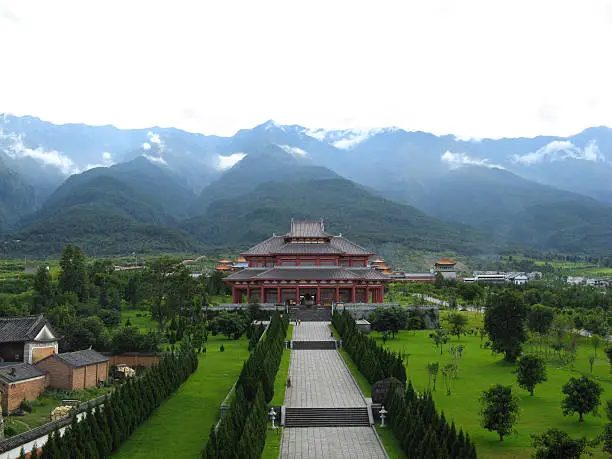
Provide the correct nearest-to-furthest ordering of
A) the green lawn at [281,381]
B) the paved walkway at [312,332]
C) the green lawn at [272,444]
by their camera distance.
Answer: the green lawn at [272,444]
the green lawn at [281,381]
the paved walkway at [312,332]

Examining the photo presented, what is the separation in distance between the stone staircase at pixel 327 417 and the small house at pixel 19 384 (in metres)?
12.7

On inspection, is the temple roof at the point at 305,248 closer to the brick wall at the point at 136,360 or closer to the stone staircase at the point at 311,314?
the stone staircase at the point at 311,314

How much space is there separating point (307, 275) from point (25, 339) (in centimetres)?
2969

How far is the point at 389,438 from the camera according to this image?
23609 millimetres

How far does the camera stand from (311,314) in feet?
185

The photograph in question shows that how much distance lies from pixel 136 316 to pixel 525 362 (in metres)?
38.0

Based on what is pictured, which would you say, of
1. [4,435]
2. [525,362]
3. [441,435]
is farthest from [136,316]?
[441,435]

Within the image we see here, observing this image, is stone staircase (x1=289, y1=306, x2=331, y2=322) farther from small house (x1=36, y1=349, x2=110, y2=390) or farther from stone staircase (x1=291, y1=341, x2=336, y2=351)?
small house (x1=36, y1=349, x2=110, y2=390)

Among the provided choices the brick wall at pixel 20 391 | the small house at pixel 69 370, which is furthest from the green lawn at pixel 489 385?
the brick wall at pixel 20 391

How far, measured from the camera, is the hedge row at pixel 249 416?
18906 millimetres

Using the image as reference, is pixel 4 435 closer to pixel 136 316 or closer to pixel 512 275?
pixel 136 316

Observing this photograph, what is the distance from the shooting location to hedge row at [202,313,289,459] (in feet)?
62.0

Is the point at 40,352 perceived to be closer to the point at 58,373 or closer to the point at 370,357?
the point at 58,373

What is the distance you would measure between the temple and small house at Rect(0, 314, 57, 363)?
22851 millimetres
